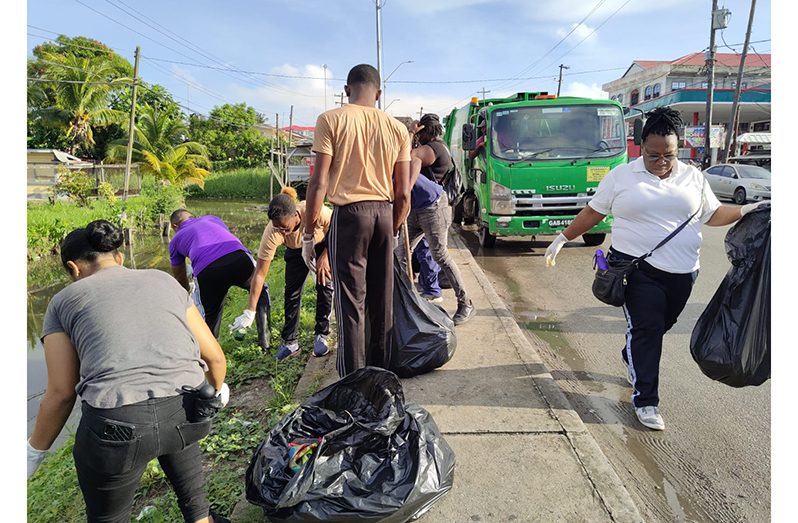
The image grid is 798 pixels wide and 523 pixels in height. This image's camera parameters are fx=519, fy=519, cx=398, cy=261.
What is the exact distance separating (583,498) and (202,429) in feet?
5.55

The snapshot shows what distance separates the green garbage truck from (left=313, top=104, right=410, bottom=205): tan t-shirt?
15.8 feet

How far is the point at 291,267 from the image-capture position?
177 inches

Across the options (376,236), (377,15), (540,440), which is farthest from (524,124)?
(377,15)

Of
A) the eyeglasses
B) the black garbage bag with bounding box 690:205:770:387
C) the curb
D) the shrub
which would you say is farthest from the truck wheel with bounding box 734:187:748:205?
the shrub

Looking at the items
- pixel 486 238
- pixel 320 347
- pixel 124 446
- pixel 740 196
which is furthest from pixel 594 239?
pixel 740 196

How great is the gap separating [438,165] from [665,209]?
2646mm

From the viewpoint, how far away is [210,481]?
8.92 feet

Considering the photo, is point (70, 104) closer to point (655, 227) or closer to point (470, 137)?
point (470, 137)

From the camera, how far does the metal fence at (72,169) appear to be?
62.5ft

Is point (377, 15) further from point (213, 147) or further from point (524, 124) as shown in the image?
point (213, 147)

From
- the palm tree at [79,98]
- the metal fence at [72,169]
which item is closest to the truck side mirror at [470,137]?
the metal fence at [72,169]

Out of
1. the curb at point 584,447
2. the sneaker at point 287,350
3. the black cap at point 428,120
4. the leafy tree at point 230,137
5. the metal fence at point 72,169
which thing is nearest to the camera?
the curb at point 584,447

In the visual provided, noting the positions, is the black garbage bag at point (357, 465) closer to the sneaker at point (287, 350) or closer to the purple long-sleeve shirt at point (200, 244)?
the sneaker at point (287, 350)

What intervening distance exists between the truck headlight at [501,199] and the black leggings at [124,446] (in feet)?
20.7
